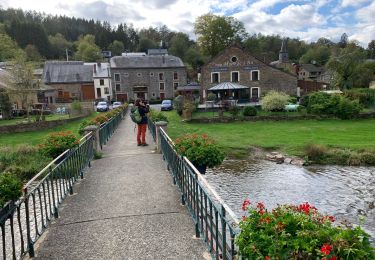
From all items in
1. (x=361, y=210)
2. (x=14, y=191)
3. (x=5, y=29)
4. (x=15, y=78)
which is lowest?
(x=361, y=210)

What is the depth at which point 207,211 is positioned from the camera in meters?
→ 5.23

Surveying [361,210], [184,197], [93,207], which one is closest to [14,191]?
[93,207]

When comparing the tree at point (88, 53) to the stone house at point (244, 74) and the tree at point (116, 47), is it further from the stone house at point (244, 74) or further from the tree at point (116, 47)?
the stone house at point (244, 74)

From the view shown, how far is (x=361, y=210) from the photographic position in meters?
11.7

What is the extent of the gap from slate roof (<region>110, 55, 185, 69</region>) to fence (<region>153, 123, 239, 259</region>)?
53.4 metres

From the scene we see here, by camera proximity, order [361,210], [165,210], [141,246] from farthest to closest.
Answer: [361,210]
[165,210]
[141,246]

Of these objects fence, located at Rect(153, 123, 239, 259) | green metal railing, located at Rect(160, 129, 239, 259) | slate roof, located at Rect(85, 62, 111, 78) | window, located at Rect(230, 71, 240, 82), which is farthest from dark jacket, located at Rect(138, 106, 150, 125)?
slate roof, located at Rect(85, 62, 111, 78)

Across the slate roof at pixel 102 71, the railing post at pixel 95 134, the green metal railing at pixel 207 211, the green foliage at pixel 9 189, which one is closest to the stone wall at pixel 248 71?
the slate roof at pixel 102 71

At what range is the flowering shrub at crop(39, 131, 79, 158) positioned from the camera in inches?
376

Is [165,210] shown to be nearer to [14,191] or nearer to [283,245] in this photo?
[14,191]

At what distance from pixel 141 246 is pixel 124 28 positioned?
108161mm

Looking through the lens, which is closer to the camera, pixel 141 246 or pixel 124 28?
pixel 141 246

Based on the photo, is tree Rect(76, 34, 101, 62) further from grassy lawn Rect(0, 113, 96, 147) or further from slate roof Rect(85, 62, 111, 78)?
grassy lawn Rect(0, 113, 96, 147)

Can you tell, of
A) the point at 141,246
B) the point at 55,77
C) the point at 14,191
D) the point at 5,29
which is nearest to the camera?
the point at 14,191
